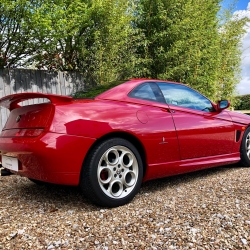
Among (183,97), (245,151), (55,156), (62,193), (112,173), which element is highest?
(183,97)

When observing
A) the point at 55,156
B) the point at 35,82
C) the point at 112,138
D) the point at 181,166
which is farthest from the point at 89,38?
the point at 55,156

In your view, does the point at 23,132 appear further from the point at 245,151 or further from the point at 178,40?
the point at 178,40

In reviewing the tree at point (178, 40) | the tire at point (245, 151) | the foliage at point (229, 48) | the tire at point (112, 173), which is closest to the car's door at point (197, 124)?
the tire at point (245, 151)

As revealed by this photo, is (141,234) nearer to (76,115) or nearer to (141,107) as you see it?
(76,115)

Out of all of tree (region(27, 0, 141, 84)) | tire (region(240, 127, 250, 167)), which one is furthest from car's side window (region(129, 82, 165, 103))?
tree (region(27, 0, 141, 84))

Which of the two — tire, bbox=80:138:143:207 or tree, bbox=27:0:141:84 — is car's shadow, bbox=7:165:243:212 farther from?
tree, bbox=27:0:141:84

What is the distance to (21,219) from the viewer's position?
2.14 m

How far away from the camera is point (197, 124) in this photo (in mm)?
2998

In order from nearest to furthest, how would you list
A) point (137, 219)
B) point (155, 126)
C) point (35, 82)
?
point (137, 219)
point (155, 126)
point (35, 82)

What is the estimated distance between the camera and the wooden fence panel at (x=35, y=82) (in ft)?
16.8

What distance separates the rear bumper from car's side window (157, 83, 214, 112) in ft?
3.62

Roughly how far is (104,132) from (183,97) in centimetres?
122

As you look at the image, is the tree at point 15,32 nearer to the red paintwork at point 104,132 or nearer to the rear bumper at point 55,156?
the red paintwork at point 104,132

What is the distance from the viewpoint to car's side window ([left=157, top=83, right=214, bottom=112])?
9.80 feet
